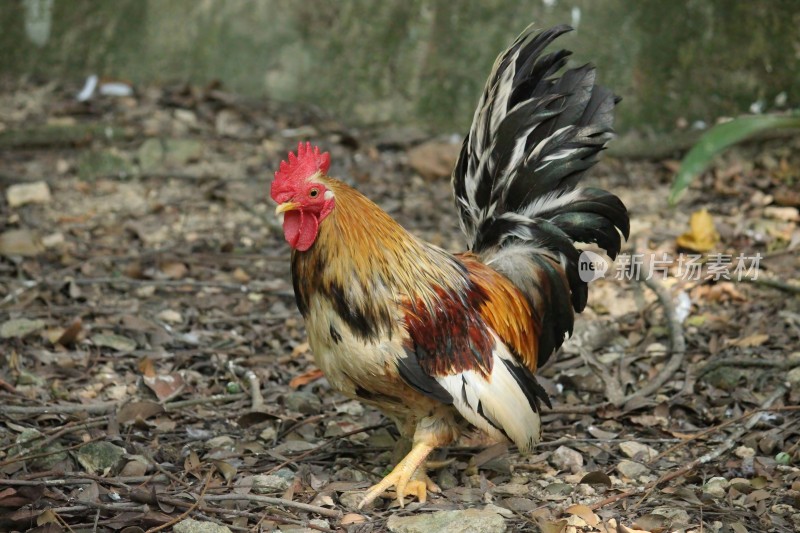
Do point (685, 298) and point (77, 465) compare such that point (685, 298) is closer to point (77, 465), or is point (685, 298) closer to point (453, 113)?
point (453, 113)

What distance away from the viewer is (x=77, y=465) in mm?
4066

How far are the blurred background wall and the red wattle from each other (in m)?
4.27

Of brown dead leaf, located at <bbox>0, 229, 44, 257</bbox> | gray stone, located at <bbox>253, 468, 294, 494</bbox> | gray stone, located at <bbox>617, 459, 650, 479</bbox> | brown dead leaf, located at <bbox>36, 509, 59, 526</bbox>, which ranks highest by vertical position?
brown dead leaf, located at <bbox>0, 229, 44, 257</bbox>

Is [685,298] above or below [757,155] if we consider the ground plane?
below

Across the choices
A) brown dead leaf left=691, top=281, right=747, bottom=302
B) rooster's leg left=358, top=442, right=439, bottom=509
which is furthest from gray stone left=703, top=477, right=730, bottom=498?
brown dead leaf left=691, top=281, right=747, bottom=302

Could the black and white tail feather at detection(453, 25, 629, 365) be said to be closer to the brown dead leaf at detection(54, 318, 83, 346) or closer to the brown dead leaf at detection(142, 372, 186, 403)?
the brown dead leaf at detection(142, 372, 186, 403)

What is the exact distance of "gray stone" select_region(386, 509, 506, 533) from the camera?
3.63 meters

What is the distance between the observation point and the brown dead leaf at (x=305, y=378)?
5.09 m

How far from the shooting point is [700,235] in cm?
627

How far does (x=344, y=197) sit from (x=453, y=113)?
13.7ft

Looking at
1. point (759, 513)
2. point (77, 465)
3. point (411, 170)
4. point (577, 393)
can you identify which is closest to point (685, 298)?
point (577, 393)

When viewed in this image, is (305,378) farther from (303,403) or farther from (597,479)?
(597,479)

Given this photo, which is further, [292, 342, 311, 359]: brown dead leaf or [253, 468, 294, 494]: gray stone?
[292, 342, 311, 359]: brown dead leaf

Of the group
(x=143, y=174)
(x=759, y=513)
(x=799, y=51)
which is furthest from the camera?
(x=143, y=174)
